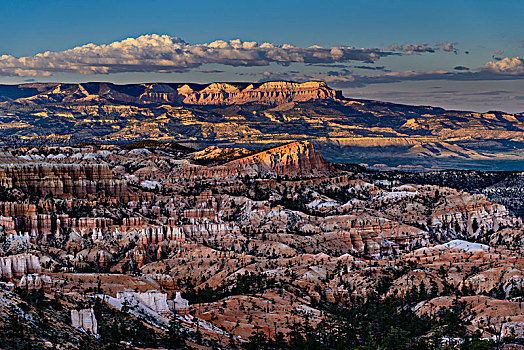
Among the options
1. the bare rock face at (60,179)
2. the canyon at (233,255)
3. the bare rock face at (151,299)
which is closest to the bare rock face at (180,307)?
the canyon at (233,255)

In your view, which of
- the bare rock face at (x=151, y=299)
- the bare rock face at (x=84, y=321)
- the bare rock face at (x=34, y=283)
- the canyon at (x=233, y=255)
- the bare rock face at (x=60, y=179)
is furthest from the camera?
the bare rock face at (x=60, y=179)

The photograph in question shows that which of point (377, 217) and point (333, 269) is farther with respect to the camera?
point (377, 217)

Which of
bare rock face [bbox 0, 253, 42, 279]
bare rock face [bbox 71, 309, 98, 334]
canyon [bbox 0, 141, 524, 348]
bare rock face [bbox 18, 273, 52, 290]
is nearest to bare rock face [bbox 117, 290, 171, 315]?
canyon [bbox 0, 141, 524, 348]

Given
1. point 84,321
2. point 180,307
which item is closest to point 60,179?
point 180,307

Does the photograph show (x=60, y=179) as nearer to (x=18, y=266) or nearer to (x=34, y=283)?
(x=18, y=266)

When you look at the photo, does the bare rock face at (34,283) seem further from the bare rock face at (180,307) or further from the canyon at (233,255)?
the bare rock face at (180,307)

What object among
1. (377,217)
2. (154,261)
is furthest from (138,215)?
(377,217)

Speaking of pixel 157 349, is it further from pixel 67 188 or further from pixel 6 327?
pixel 67 188
